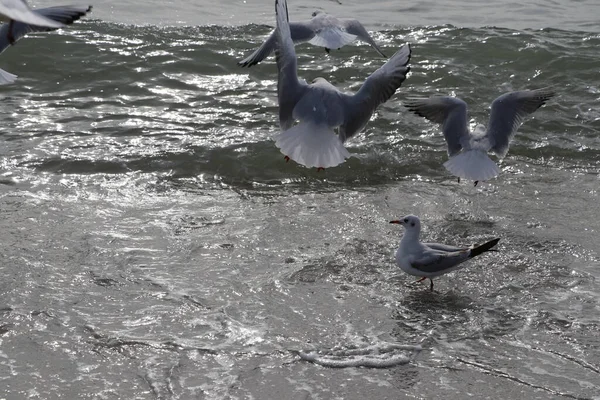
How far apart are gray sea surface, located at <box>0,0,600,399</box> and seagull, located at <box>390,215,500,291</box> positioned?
0.39ft

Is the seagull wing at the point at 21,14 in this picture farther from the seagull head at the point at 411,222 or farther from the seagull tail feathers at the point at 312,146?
the seagull tail feathers at the point at 312,146

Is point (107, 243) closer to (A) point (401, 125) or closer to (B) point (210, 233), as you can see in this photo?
(B) point (210, 233)

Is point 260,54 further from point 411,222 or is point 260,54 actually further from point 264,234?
point 411,222

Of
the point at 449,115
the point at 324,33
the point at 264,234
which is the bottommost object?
the point at 264,234

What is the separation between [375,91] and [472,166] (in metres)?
0.88

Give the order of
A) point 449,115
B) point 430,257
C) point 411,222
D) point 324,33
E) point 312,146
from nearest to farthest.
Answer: point 430,257 → point 411,222 → point 312,146 → point 449,115 → point 324,33

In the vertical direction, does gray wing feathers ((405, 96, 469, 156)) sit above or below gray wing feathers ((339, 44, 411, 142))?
below

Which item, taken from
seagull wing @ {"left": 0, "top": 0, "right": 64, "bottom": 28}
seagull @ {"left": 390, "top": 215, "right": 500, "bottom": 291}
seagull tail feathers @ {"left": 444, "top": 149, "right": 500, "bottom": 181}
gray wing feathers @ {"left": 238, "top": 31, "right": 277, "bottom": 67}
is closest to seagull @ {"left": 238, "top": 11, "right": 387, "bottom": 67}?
gray wing feathers @ {"left": 238, "top": 31, "right": 277, "bottom": 67}

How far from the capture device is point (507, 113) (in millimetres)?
7570

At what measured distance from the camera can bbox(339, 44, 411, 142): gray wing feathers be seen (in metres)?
6.79

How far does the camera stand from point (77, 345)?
4316 millimetres

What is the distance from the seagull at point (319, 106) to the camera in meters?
6.64

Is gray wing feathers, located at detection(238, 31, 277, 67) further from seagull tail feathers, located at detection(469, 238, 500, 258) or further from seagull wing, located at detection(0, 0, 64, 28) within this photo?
seagull wing, located at detection(0, 0, 64, 28)

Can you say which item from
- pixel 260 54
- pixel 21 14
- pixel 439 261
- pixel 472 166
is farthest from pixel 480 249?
pixel 260 54
